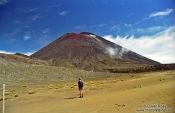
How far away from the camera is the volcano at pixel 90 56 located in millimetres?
154500

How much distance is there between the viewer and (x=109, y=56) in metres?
174

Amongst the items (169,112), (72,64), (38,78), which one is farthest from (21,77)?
(72,64)

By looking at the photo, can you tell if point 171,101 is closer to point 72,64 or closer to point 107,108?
point 107,108

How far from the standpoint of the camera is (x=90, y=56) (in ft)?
551

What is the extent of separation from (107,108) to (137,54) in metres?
182

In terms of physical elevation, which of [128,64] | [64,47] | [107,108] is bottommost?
[107,108]

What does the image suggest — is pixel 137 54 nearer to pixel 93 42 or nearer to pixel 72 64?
pixel 93 42

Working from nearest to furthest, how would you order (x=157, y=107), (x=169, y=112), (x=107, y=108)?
(x=169, y=112), (x=157, y=107), (x=107, y=108)

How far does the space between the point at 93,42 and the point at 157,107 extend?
182653 millimetres

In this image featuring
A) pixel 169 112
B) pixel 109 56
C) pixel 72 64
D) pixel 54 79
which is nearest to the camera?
pixel 169 112

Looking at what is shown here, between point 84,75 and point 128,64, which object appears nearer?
point 84,75

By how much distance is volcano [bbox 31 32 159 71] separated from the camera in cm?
15450

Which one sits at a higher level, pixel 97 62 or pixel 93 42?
pixel 93 42

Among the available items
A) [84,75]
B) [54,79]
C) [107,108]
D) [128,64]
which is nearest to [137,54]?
[128,64]
